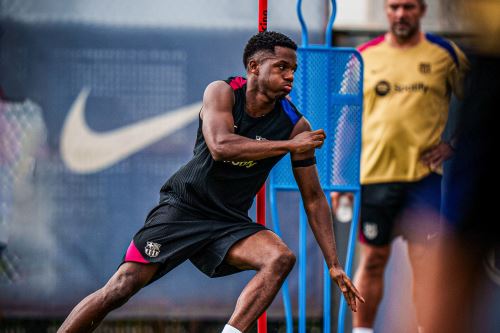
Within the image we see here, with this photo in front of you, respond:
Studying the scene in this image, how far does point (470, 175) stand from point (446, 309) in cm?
86

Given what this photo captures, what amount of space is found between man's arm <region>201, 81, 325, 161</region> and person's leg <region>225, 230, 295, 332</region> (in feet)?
1.58

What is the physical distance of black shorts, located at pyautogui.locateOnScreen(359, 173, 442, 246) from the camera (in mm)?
6680

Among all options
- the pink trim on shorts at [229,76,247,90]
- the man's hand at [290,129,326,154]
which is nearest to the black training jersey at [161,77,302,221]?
the pink trim on shorts at [229,76,247,90]

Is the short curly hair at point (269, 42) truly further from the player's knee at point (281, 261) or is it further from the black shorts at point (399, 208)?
the black shorts at point (399, 208)

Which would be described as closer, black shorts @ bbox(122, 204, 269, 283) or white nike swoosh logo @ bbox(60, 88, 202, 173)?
black shorts @ bbox(122, 204, 269, 283)

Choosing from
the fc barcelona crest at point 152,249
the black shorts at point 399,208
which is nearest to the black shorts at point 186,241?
the fc barcelona crest at point 152,249

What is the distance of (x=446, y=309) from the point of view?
4758 mm

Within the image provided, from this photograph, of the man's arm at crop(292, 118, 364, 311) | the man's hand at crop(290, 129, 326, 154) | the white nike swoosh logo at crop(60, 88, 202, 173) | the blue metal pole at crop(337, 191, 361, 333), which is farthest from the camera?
the white nike swoosh logo at crop(60, 88, 202, 173)

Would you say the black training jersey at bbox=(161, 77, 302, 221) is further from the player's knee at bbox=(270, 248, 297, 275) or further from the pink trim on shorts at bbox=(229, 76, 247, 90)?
the player's knee at bbox=(270, 248, 297, 275)

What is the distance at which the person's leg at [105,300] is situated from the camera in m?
5.28

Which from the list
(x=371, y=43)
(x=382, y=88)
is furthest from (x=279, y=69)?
(x=371, y=43)

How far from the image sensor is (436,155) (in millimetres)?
6684

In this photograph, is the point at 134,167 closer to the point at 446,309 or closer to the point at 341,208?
Result: the point at 341,208

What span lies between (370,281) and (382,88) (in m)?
1.26
